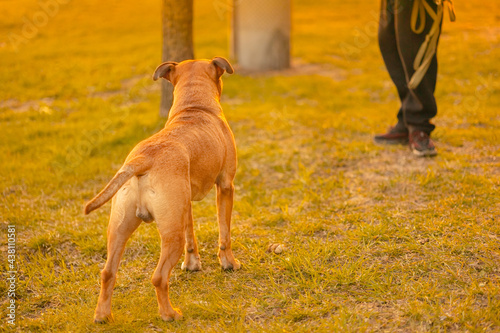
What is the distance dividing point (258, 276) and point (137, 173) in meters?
1.26

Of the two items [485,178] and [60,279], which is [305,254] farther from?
[485,178]

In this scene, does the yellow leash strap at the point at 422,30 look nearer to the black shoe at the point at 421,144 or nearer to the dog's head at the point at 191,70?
the black shoe at the point at 421,144

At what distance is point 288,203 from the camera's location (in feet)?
16.3

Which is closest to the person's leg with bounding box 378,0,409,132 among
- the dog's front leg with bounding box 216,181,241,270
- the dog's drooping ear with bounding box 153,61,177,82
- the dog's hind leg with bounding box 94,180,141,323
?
the dog's drooping ear with bounding box 153,61,177,82

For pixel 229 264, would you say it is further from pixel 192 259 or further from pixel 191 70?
pixel 191 70

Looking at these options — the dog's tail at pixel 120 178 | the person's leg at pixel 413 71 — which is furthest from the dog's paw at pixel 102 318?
the person's leg at pixel 413 71

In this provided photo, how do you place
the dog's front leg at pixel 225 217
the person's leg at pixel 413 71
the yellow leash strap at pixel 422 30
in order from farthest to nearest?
the person's leg at pixel 413 71 → the yellow leash strap at pixel 422 30 → the dog's front leg at pixel 225 217

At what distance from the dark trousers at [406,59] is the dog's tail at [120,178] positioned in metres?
3.53

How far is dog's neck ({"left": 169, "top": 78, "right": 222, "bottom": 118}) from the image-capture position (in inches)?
154

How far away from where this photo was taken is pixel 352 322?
3104 mm

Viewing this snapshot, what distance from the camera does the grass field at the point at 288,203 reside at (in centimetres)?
331

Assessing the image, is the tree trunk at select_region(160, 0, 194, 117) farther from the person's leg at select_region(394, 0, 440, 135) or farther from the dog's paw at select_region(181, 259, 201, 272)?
the dog's paw at select_region(181, 259, 201, 272)

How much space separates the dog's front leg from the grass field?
12cm

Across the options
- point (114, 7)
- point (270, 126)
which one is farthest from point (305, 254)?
point (114, 7)
